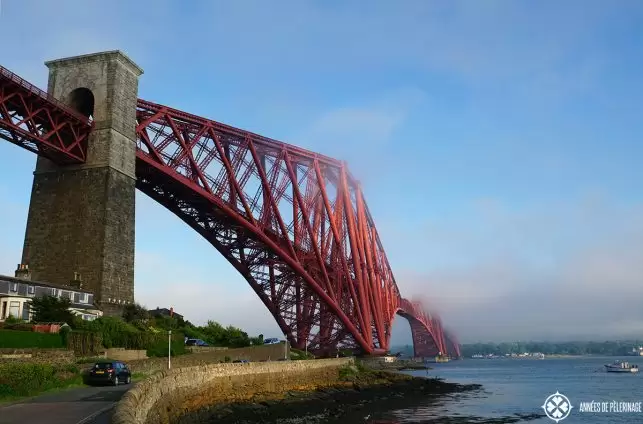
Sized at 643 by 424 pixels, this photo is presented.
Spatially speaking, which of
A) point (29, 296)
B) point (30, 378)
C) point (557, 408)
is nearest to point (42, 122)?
point (29, 296)

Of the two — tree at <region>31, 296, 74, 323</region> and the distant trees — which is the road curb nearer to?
tree at <region>31, 296, 74, 323</region>

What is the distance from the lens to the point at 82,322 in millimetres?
36969

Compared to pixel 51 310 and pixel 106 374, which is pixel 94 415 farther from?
pixel 51 310

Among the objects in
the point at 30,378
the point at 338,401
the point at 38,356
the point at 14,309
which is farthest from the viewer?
the point at 338,401

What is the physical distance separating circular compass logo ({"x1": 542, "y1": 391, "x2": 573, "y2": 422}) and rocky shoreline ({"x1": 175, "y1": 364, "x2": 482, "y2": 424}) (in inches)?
425

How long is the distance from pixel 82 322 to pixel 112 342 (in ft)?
8.80

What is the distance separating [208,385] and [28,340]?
975cm

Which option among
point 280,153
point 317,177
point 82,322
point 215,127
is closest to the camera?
point 82,322

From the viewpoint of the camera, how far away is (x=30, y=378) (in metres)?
24.2

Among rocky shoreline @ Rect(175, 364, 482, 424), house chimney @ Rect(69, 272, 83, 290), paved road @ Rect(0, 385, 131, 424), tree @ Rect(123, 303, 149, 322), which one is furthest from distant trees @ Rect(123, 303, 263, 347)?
paved road @ Rect(0, 385, 131, 424)

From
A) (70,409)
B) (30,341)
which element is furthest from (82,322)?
(70,409)

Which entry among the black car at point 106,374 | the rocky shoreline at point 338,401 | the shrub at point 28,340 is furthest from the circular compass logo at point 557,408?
the shrub at point 28,340

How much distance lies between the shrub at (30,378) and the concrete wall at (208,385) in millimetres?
5181

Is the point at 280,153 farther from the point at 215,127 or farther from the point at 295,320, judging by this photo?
the point at 295,320
